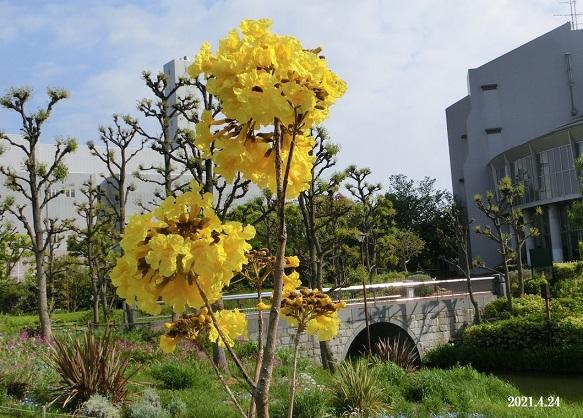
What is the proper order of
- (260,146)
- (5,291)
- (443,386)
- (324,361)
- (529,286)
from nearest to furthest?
(260,146) < (443,386) < (324,361) < (529,286) < (5,291)

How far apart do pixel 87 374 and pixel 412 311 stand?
13.4m

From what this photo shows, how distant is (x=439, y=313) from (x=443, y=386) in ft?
36.2

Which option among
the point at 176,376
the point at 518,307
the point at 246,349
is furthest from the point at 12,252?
the point at 176,376

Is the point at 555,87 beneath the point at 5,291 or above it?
above

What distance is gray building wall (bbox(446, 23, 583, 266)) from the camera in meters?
37.9

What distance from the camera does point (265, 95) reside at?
6.22 feet

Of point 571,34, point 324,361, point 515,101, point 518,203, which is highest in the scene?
point 571,34

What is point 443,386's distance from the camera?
9.42 metres

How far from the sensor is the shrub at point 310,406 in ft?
25.8

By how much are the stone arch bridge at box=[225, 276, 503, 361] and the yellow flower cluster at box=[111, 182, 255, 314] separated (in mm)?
15950

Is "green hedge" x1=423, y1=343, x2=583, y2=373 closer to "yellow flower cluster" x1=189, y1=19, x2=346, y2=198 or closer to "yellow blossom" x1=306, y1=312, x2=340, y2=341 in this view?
"yellow blossom" x1=306, y1=312, x2=340, y2=341

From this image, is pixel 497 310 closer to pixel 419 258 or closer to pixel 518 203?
pixel 518 203

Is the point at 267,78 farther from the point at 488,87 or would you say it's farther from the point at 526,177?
the point at 488,87

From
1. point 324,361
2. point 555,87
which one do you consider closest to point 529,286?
point 324,361
